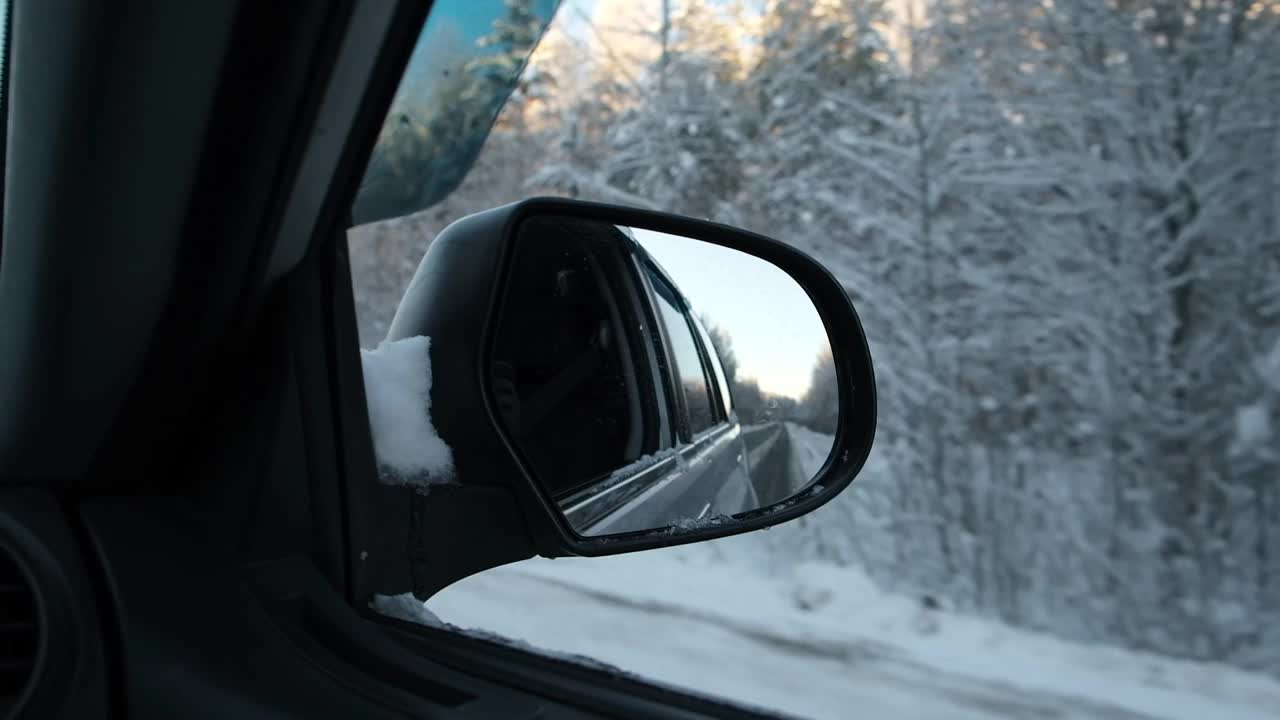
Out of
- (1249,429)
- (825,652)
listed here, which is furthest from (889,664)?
(1249,429)

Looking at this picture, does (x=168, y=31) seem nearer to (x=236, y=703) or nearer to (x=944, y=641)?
(x=236, y=703)

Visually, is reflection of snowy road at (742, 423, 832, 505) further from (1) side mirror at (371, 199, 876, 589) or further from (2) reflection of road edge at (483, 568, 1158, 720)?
(2) reflection of road edge at (483, 568, 1158, 720)

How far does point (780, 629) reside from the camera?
13.5ft

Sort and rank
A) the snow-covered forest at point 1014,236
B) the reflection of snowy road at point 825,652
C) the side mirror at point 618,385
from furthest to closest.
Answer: the snow-covered forest at point 1014,236, the reflection of snowy road at point 825,652, the side mirror at point 618,385

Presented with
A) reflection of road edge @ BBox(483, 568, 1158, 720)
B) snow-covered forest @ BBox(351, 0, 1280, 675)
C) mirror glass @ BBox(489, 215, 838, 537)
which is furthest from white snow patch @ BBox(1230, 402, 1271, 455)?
mirror glass @ BBox(489, 215, 838, 537)

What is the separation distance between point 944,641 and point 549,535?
3184mm

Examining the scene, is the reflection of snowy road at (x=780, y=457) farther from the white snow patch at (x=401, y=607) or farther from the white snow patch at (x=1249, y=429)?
the white snow patch at (x=1249, y=429)

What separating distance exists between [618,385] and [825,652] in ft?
8.50

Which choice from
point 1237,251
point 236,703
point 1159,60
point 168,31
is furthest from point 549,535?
point 1159,60

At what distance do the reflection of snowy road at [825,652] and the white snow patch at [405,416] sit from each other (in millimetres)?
1191

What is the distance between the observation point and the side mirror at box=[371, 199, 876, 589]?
1.54 meters

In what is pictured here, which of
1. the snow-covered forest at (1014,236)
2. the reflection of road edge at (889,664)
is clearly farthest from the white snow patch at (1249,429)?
the reflection of road edge at (889,664)

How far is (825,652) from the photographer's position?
3.87 metres

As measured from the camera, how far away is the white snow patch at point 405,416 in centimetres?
159
